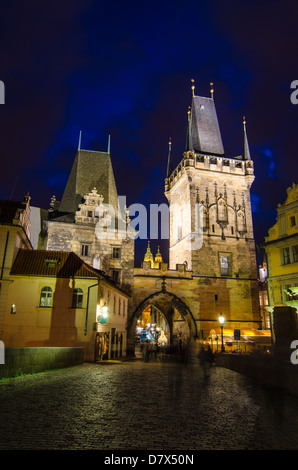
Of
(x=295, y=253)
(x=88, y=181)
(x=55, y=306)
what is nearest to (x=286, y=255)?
(x=295, y=253)

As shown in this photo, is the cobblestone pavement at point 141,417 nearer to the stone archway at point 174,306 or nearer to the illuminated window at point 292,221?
the illuminated window at point 292,221

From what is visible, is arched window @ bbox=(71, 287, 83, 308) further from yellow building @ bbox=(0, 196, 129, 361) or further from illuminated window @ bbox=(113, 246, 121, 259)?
illuminated window @ bbox=(113, 246, 121, 259)

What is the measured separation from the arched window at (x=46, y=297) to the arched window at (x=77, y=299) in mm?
1399

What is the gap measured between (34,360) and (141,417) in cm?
770

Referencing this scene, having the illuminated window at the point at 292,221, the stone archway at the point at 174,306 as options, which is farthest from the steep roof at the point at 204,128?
the illuminated window at the point at 292,221

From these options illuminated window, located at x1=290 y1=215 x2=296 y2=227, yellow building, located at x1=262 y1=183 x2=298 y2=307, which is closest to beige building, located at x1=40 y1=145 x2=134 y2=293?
yellow building, located at x1=262 y1=183 x2=298 y2=307

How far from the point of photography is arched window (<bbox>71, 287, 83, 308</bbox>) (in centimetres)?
2100

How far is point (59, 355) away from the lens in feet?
49.7

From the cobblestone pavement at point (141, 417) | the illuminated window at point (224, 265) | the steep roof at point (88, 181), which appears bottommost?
the cobblestone pavement at point (141, 417)

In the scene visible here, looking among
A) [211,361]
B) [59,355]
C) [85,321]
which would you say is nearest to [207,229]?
[211,361]

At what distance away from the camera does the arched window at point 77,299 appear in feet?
68.9

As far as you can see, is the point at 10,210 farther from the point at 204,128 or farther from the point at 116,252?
the point at 204,128

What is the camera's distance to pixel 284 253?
87.0ft
